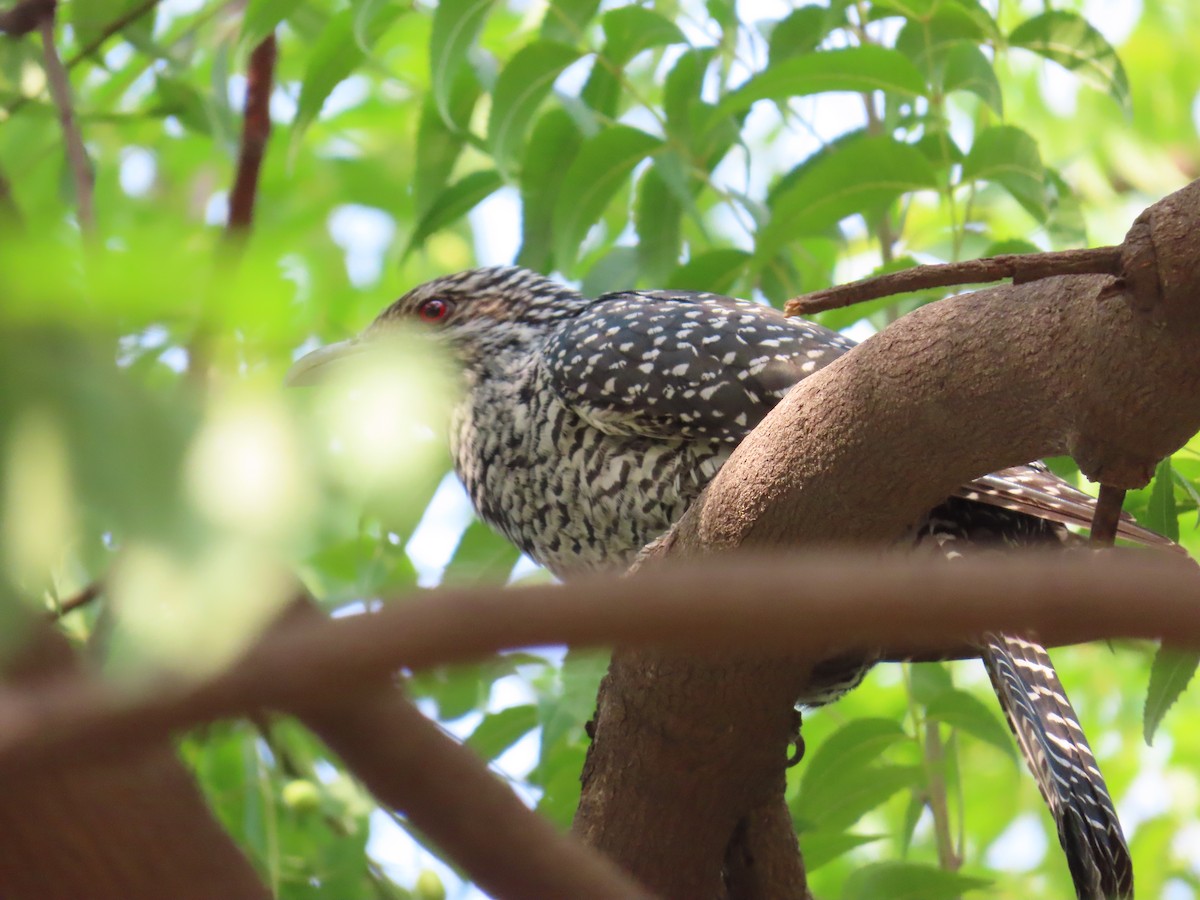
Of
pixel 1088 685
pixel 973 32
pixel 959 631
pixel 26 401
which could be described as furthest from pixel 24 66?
pixel 1088 685

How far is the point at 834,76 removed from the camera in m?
3.56

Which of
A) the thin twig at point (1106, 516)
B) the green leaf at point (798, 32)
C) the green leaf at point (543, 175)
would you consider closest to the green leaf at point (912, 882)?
the thin twig at point (1106, 516)

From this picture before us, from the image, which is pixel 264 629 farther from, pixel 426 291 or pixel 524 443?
pixel 426 291

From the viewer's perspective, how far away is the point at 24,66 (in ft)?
14.9

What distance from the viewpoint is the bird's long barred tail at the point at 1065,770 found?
2.90 meters

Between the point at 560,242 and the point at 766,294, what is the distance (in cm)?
82

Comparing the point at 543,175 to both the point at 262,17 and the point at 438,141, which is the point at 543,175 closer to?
the point at 438,141

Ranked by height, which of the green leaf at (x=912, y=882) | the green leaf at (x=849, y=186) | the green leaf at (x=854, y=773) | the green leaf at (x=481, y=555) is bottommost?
the green leaf at (x=912, y=882)

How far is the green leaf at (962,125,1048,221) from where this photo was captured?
365 centimetres

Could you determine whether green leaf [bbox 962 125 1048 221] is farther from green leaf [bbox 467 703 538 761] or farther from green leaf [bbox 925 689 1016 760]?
green leaf [bbox 467 703 538 761]

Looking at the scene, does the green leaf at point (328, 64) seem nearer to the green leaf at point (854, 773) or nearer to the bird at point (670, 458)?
the bird at point (670, 458)

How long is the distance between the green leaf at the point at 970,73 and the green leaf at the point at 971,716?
1607 millimetres

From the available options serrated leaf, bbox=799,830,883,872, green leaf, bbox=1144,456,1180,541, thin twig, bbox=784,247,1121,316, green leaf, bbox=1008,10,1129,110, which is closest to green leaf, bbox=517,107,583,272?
green leaf, bbox=1008,10,1129,110

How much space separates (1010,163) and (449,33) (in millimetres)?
1582
